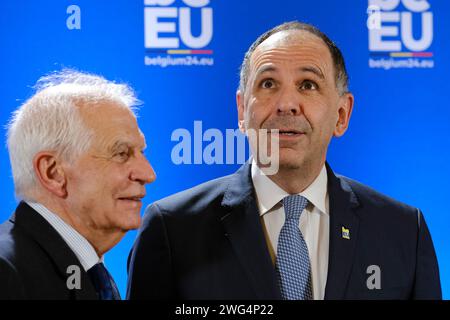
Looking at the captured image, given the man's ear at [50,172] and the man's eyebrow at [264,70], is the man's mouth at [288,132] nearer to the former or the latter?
the man's eyebrow at [264,70]

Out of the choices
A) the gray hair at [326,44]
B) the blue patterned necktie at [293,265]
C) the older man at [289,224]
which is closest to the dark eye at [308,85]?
the older man at [289,224]

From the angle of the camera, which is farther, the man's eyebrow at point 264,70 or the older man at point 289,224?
the man's eyebrow at point 264,70

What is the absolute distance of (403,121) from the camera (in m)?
2.64

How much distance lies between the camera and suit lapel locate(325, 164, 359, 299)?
1931mm

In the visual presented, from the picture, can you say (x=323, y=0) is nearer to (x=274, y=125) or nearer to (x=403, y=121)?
(x=403, y=121)

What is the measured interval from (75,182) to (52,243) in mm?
180

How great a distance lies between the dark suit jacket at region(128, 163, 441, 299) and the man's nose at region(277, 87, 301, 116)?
200mm

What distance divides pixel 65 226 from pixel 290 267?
1.97 feet

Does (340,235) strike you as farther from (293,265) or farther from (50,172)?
(50,172)

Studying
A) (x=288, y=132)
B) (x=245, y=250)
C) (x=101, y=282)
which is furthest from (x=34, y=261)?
(x=288, y=132)

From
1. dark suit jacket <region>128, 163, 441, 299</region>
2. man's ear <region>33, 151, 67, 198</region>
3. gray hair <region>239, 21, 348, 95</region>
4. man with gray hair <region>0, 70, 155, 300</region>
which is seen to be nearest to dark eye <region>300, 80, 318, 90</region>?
gray hair <region>239, 21, 348, 95</region>

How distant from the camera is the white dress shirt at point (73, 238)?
178 cm

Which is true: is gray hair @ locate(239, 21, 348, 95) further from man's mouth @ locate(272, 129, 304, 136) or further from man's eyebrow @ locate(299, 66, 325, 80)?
man's mouth @ locate(272, 129, 304, 136)
